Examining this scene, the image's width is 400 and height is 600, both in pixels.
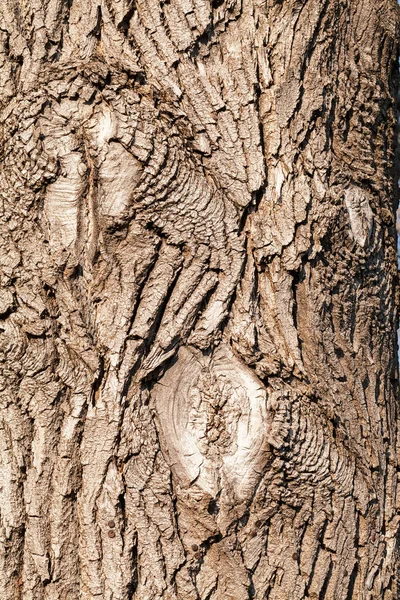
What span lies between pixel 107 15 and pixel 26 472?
44.3 inches

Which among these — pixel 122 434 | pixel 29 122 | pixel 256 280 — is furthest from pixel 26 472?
pixel 29 122

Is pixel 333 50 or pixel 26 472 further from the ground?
pixel 333 50

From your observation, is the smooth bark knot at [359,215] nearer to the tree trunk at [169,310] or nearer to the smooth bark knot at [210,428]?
the tree trunk at [169,310]

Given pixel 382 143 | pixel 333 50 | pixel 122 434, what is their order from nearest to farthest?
pixel 122 434 < pixel 333 50 < pixel 382 143

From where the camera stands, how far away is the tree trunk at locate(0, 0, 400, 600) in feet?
5.24

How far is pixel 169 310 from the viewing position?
164cm

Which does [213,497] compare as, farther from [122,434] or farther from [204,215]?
[204,215]

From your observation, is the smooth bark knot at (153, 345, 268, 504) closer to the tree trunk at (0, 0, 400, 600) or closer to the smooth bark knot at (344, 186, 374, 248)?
the tree trunk at (0, 0, 400, 600)

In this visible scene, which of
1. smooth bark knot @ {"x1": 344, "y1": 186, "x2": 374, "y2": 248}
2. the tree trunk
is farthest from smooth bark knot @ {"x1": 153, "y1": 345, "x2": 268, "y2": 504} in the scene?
smooth bark knot @ {"x1": 344, "y1": 186, "x2": 374, "y2": 248}

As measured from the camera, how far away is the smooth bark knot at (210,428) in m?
1.63

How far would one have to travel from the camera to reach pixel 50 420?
160cm

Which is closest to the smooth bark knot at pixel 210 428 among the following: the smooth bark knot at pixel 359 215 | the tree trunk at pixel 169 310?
the tree trunk at pixel 169 310

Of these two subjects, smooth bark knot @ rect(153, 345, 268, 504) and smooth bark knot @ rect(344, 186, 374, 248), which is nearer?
smooth bark knot @ rect(153, 345, 268, 504)

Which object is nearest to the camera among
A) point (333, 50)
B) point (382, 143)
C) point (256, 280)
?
point (256, 280)
